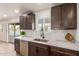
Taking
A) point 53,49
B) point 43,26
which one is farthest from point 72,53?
point 43,26

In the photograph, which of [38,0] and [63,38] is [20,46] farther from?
[38,0]

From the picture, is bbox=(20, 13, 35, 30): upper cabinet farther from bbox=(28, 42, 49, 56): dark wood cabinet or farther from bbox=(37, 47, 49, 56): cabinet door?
bbox=(37, 47, 49, 56): cabinet door

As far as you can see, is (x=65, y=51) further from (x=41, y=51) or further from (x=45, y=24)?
(x=45, y=24)

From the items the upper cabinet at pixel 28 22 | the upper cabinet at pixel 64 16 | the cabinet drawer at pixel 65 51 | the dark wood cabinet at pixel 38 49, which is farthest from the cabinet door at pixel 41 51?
the upper cabinet at pixel 28 22

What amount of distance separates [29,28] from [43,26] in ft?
2.70

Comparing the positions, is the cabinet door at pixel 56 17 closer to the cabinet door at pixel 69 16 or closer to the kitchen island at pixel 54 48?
the cabinet door at pixel 69 16

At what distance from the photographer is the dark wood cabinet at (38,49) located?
290 centimetres

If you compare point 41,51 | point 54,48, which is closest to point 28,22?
point 41,51

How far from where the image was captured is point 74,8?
9.23 feet

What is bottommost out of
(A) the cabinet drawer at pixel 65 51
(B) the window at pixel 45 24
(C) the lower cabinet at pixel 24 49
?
(C) the lower cabinet at pixel 24 49

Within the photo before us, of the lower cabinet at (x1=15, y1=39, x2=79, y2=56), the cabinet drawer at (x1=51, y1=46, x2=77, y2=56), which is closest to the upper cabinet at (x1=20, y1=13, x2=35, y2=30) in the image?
the lower cabinet at (x1=15, y1=39, x2=79, y2=56)

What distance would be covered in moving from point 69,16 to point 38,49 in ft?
3.45

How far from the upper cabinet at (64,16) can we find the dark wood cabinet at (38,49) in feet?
1.89

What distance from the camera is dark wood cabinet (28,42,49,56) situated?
9.50ft
